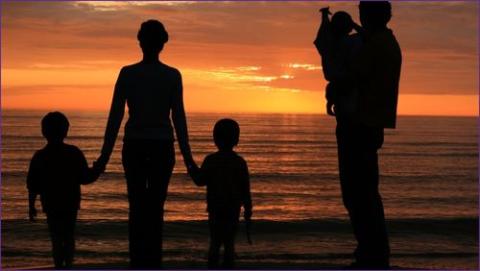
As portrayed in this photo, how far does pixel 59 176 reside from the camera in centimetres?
596

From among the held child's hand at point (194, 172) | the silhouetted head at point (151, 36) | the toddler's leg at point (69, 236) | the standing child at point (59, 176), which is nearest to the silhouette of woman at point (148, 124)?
the silhouetted head at point (151, 36)

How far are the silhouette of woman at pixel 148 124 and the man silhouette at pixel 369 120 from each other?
1460mm

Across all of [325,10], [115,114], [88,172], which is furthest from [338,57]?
[88,172]

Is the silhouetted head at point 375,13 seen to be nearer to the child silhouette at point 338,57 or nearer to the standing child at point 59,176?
the child silhouette at point 338,57

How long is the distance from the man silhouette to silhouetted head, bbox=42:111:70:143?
2.45 meters

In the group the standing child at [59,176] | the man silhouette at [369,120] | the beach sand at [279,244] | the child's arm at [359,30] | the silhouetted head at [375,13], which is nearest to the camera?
the man silhouette at [369,120]

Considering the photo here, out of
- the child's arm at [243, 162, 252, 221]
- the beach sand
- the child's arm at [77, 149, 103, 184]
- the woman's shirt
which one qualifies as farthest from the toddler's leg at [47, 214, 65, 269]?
the beach sand

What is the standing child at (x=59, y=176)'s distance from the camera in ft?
19.4

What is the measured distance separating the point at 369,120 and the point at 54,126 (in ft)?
9.07

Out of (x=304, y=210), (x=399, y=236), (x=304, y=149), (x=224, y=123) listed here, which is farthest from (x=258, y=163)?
(x=224, y=123)

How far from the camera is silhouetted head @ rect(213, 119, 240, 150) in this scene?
19.8 ft

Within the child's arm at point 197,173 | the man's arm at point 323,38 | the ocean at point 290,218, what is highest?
the man's arm at point 323,38

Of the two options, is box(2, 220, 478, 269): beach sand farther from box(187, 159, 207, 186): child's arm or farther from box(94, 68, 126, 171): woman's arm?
box(94, 68, 126, 171): woman's arm

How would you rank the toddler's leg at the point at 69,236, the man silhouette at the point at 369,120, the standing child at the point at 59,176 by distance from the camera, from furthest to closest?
the toddler's leg at the point at 69,236 < the standing child at the point at 59,176 < the man silhouette at the point at 369,120
